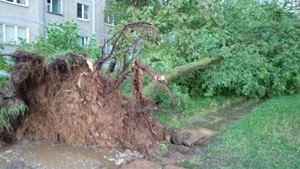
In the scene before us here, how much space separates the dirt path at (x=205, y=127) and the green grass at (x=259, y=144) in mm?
178

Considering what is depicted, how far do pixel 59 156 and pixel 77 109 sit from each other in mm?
687

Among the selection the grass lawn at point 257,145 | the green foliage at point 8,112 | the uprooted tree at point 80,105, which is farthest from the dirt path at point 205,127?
the green foliage at point 8,112

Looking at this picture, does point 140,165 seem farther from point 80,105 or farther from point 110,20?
point 110,20

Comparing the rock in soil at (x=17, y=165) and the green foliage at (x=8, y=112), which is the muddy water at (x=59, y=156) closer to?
the rock in soil at (x=17, y=165)

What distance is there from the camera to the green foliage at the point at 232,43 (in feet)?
25.6

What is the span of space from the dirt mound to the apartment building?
9.28 meters

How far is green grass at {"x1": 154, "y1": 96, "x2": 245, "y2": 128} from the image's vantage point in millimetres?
5988

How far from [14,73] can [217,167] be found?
9.78 ft

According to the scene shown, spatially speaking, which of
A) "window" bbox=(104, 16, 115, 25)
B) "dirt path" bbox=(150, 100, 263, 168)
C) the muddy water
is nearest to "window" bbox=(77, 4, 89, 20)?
"window" bbox=(104, 16, 115, 25)

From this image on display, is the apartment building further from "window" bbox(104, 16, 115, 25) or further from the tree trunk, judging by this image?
the tree trunk

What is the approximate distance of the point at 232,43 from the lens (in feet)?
29.1

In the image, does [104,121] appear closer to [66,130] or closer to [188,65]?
[66,130]

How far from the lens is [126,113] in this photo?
3891 mm

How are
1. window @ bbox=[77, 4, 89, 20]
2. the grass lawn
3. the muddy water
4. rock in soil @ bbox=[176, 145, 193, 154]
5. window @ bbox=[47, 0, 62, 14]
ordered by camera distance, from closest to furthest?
the muddy water
the grass lawn
rock in soil @ bbox=[176, 145, 193, 154]
window @ bbox=[47, 0, 62, 14]
window @ bbox=[77, 4, 89, 20]
